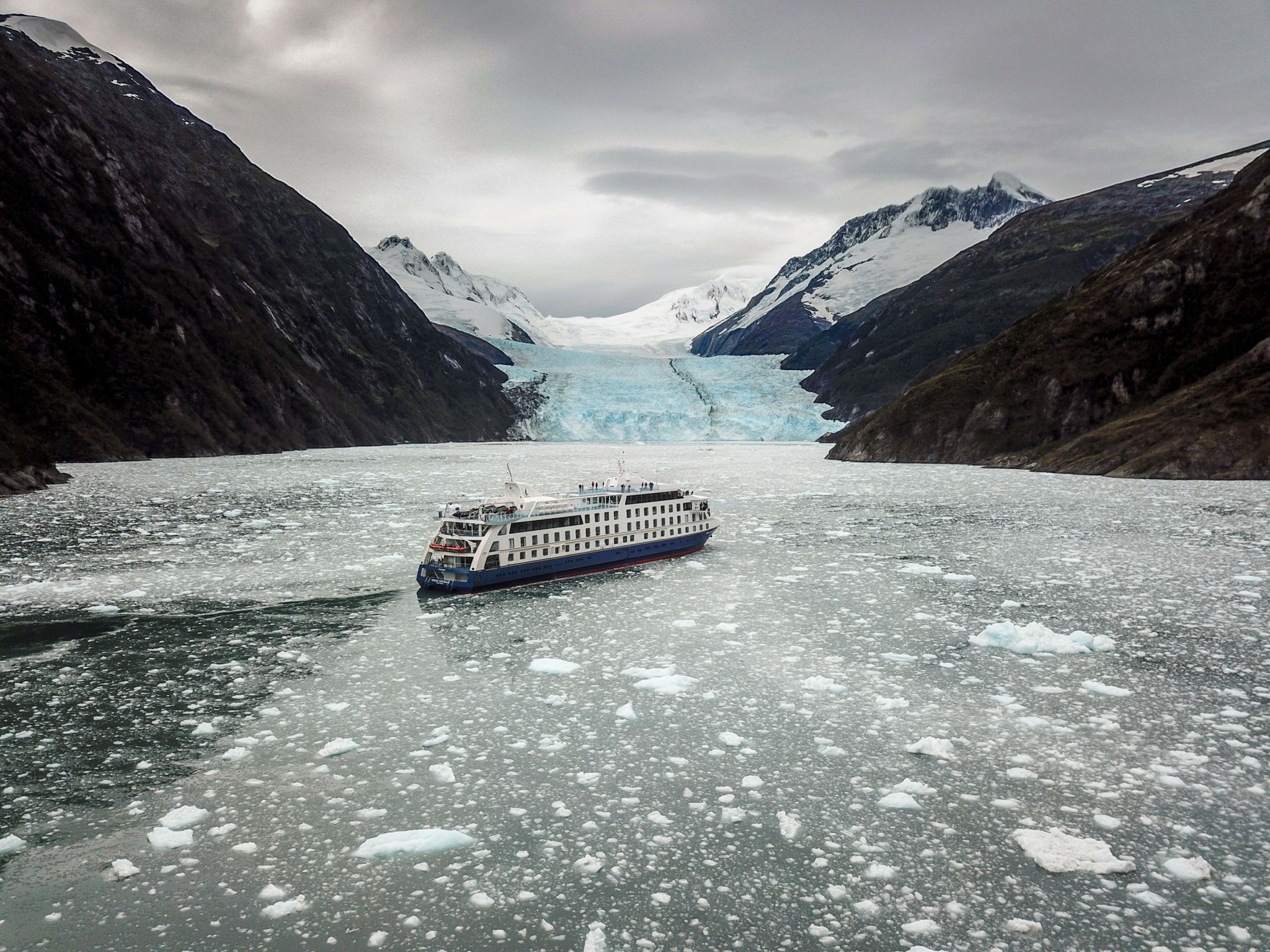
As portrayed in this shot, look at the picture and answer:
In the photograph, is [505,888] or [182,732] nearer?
[505,888]

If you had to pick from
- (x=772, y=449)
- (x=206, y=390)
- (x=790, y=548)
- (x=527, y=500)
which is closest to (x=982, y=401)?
(x=772, y=449)

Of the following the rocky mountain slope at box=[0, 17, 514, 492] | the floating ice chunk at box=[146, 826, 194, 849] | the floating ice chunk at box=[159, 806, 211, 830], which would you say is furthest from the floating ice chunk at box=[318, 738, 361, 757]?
the rocky mountain slope at box=[0, 17, 514, 492]

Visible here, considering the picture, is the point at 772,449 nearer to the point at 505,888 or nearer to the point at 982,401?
the point at 982,401

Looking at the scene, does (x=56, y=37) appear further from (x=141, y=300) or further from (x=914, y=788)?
(x=914, y=788)

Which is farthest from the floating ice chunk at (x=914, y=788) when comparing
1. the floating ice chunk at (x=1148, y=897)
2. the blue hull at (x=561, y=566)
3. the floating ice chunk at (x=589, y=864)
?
the blue hull at (x=561, y=566)

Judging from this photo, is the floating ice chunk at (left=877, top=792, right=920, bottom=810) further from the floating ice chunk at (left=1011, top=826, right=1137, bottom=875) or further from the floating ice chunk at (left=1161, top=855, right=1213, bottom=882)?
the floating ice chunk at (left=1161, top=855, right=1213, bottom=882)
